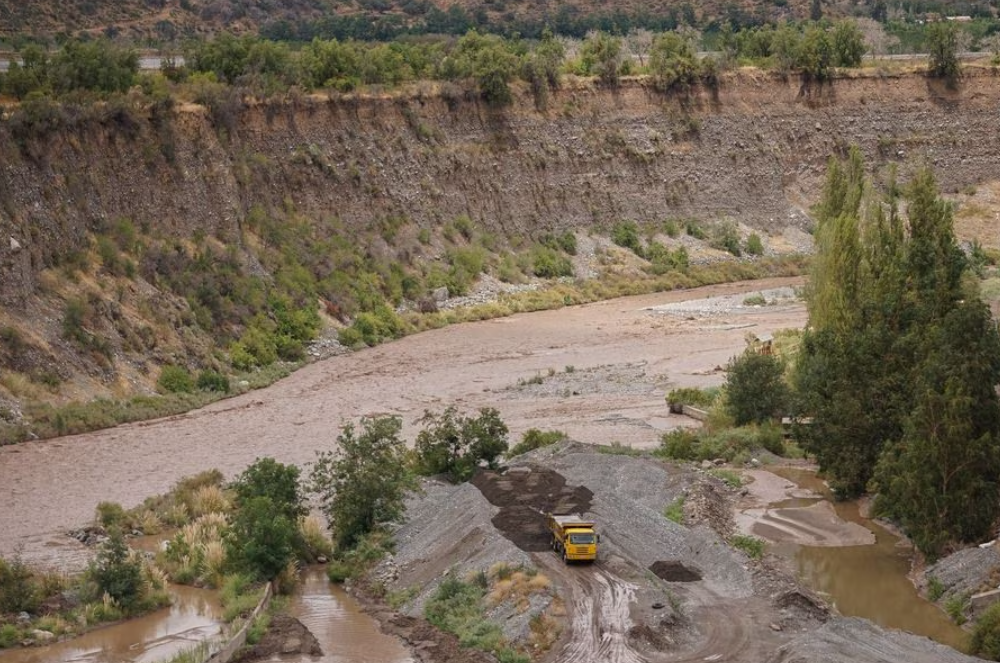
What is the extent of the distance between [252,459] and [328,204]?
24730 mm

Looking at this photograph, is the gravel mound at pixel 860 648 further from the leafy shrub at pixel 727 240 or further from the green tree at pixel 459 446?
the leafy shrub at pixel 727 240

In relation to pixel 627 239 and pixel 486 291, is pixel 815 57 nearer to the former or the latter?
pixel 627 239

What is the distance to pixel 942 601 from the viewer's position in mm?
33125

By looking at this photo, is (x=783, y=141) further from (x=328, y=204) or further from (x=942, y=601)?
(x=942, y=601)

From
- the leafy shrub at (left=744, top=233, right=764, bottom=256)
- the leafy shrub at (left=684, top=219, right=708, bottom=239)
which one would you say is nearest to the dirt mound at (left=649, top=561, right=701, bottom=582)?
the leafy shrub at (left=684, top=219, right=708, bottom=239)

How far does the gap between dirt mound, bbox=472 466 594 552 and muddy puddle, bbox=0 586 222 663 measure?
19.4 ft

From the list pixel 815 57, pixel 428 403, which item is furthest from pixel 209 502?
pixel 815 57

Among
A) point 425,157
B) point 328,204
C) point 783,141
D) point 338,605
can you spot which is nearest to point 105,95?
point 328,204

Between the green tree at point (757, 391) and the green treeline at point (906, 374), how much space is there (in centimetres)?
87

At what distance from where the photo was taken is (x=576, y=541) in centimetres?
3275

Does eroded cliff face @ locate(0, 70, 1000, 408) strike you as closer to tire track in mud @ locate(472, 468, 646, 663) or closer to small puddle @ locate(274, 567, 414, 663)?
tire track in mud @ locate(472, 468, 646, 663)

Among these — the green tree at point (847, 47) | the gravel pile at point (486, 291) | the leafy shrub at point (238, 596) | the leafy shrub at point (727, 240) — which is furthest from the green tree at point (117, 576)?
the green tree at point (847, 47)

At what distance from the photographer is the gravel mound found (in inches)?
1105

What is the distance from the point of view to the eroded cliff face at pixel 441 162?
54250mm
